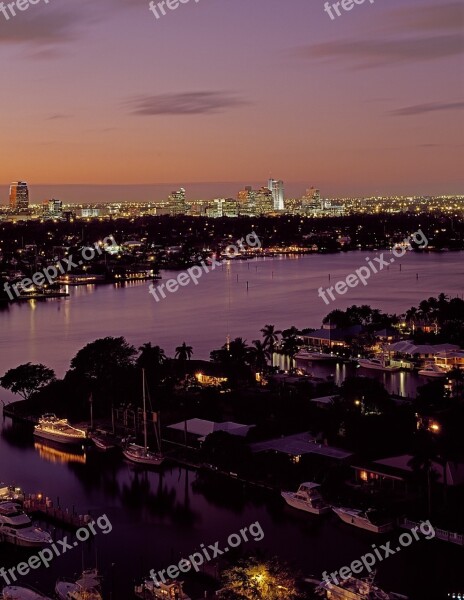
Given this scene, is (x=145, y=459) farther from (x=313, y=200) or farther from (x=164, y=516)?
(x=313, y=200)

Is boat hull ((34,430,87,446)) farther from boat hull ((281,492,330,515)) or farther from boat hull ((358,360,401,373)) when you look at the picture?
boat hull ((358,360,401,373))

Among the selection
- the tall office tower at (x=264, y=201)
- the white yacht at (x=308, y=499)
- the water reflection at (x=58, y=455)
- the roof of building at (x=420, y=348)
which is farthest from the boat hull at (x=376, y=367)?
the tall office tower at (x=264, y=201)

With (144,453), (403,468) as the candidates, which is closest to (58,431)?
(144,453)

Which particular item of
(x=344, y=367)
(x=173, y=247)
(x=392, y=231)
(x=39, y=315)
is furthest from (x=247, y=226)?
(x=344, y=367)

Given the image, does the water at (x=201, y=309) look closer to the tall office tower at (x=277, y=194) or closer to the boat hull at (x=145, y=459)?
the boat hull at (x=145, y=459)

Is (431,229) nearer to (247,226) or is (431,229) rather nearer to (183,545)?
(247,226)

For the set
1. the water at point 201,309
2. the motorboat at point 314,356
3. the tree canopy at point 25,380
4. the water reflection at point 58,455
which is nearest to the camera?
the water reflection at point 58,455
